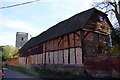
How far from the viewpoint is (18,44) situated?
3962 inches

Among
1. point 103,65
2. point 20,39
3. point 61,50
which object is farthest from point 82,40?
point 20,39

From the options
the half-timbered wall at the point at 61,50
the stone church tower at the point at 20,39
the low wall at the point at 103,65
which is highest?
the stone church tower at the point at 20,39

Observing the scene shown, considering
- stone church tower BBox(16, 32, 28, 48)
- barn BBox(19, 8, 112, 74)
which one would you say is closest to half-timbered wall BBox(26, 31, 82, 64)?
barn BBox(19, 8, 112, 74)

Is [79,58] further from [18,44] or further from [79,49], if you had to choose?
[18,44]

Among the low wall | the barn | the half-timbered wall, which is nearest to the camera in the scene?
the low wall

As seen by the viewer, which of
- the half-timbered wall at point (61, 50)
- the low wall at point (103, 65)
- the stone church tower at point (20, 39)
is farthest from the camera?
the stone church tower at point (20, 39)

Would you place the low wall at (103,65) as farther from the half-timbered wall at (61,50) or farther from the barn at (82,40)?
the half-timbered wall at (61,50)

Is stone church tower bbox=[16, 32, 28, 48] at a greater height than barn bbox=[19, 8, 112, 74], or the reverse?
stone church tower bbox=[16, 32, 28, 48]

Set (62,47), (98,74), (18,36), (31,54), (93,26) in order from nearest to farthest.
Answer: (98,74), (93,26), (62,47), (31,54), (18,36)

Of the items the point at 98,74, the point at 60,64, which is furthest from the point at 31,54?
the point at 98,74

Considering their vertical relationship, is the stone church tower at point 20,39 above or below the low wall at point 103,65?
above

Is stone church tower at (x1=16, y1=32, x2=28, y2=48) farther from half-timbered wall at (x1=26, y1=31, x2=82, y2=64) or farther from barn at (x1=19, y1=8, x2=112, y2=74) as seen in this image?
barn at (x1=19, y1=8, x2=112, y2=74)

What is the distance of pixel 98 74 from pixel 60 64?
905 centimetres

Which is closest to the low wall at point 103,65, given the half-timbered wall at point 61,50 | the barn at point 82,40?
the barn at point 82,40
